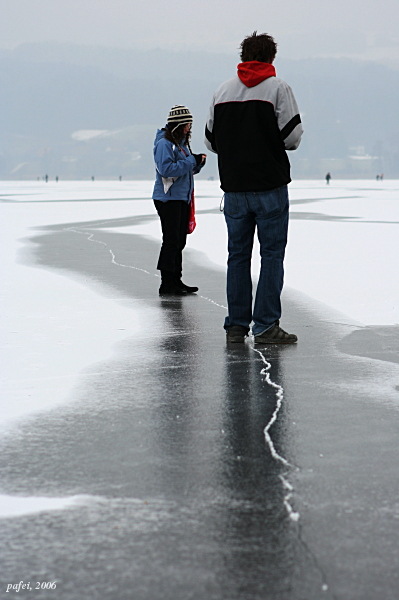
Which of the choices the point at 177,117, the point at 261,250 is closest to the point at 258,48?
Answer: the point at 261,250

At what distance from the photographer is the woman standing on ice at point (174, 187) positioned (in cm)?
883

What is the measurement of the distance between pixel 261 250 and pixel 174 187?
2.61 m

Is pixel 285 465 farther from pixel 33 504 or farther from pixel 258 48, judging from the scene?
pixel 258 48

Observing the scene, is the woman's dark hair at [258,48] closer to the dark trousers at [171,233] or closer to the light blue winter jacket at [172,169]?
the light blue winter jacket at [172,169]

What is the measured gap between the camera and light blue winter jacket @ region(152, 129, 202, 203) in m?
8.83

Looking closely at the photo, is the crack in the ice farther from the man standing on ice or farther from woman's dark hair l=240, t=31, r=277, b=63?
woman's dark hair l=240, t=31, r=277, b=63

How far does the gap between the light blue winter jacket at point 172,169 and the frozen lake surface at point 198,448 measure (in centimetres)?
107

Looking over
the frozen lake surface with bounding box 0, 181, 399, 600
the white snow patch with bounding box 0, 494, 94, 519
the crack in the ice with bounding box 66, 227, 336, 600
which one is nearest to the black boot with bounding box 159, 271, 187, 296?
the frozen lake surface with bounding box 0, 181, 399, 600

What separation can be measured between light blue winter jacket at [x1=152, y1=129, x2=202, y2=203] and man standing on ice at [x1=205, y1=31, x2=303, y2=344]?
6.62ft

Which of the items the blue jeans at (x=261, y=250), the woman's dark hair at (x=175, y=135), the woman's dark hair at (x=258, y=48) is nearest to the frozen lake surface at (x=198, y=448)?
the blue jeans at (x=261, y=250)

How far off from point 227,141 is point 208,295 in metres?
2.86

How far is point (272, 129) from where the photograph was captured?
21.0ft

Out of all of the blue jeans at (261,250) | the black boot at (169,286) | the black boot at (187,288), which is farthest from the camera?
the black boot at (187,288)

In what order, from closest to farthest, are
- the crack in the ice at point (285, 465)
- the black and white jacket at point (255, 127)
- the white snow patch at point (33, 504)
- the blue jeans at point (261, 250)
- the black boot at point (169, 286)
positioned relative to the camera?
1. the crack in the ice at point (285, 465)
2. the white snow patch at point (33, 504)
3. the black and white jacket at point (255, 127)
4. the blue jeans at point (261, 250)
5. the black boot at point (169, 286)
